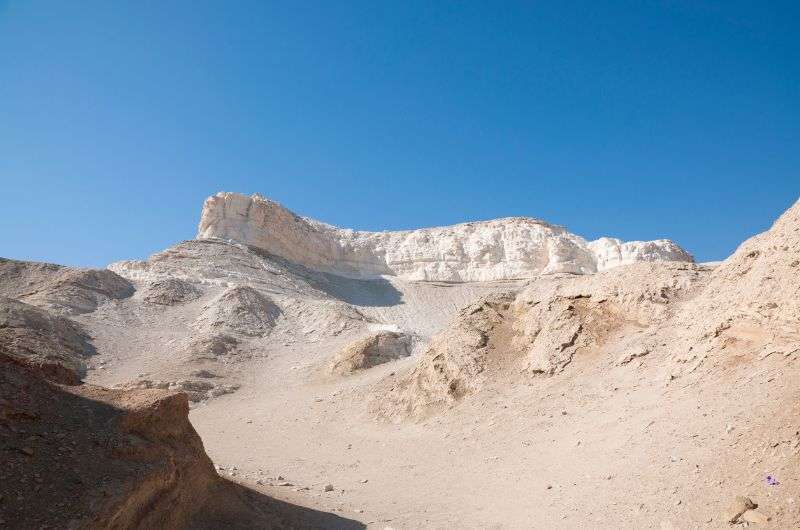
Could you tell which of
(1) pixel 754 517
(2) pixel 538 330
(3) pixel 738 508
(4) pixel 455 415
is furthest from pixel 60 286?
(1) pixel 754 517

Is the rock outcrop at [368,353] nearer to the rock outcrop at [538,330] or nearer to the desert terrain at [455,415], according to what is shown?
the desert terrain at [455,415]

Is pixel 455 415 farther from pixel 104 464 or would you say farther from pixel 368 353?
pixel 368 353

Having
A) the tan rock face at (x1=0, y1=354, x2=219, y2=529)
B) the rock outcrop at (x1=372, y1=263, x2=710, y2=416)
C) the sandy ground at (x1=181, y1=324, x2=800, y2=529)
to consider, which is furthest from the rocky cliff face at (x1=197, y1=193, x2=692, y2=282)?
the tan rock face at (x1=0, y1=354, x2=219, y2=529)

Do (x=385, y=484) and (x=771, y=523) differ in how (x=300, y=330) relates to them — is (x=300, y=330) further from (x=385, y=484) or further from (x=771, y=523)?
(x=771, y=523)

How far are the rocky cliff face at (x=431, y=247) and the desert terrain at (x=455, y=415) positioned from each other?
28.1 metres

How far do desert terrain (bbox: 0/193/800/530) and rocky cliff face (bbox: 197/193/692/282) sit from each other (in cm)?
2807

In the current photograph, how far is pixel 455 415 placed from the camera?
13.4 metres

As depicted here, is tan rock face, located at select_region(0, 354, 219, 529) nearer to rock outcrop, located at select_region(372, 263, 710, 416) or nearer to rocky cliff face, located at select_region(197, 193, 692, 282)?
rock outcrop, located at select_region(372, 263, 710, 416)

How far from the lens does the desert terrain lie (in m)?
Answer: 5.41

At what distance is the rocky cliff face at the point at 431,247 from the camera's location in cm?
5744

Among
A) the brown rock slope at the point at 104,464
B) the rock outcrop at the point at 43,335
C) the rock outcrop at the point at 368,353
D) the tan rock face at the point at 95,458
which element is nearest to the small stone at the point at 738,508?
the brown rock slope at the point at 104,464

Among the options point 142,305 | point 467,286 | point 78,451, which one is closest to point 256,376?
point 142,305

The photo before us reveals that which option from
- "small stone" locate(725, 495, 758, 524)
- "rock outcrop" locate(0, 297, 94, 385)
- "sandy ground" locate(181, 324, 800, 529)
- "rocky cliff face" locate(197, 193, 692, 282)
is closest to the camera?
"small stone" locate(725, 495, 758, 524)

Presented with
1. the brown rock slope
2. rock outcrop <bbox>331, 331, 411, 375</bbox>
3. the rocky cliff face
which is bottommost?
the brown rock slope
